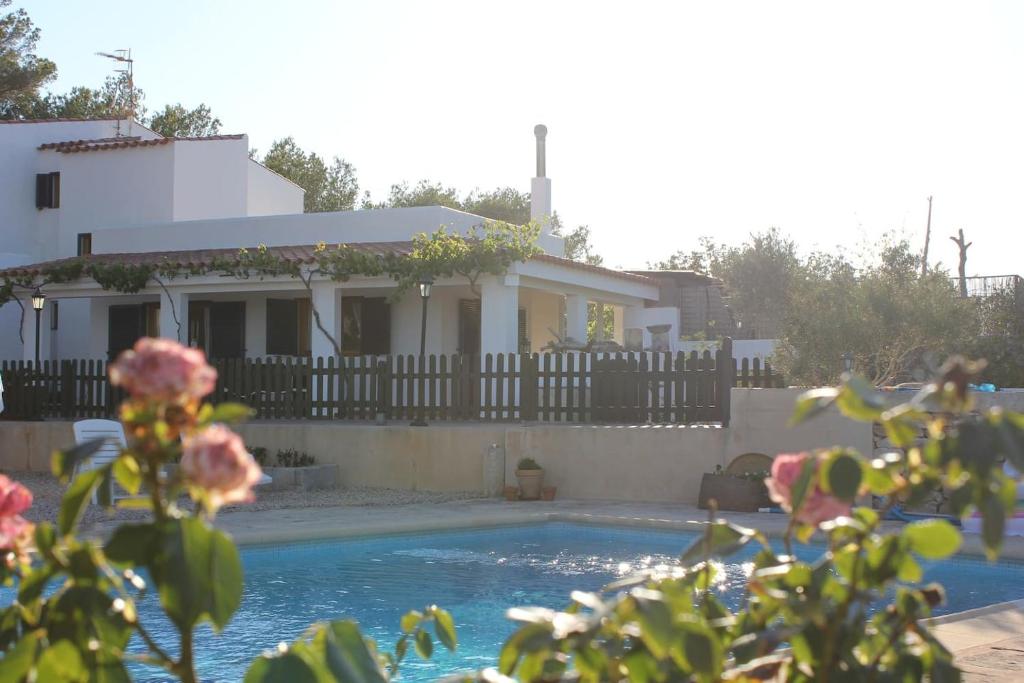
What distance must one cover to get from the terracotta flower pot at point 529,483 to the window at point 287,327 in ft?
26.9

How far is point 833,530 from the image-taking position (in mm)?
1878

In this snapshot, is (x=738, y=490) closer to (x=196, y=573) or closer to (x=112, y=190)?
(x=196, y=573)

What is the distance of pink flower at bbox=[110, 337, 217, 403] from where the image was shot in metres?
1.51

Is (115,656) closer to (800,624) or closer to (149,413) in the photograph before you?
(149,413)

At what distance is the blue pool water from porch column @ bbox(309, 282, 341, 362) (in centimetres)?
742

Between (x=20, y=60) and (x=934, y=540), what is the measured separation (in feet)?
141

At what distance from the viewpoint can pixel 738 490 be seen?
40.9ft

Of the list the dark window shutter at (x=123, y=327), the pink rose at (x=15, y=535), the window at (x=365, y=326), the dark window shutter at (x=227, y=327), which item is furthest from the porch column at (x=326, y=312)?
the pink rose at (x=15, y=535)

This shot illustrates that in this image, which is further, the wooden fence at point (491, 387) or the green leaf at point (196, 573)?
the wooden fence at point (491, 387)

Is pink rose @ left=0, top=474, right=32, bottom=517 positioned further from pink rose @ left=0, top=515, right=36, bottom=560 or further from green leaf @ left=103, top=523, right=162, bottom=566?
green leaf @ left=103, top=523, right=162, bottom=566

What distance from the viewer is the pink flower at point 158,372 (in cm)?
151

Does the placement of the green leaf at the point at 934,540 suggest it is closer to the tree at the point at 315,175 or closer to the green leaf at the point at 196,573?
the green leaf at the point at 196,573

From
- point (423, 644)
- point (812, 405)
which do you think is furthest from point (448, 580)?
point (812, 405)

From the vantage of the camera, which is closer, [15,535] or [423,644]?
[15,535]
